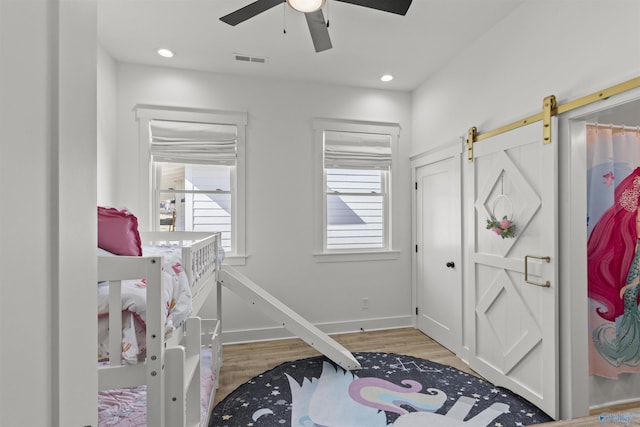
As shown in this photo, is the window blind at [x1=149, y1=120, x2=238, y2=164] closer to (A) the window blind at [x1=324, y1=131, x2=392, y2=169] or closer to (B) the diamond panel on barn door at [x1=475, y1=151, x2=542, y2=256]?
(A) the window blind at [x1=324, y1=131, x2=392, y2=169]

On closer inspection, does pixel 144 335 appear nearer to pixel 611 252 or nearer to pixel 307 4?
pixel 307 4

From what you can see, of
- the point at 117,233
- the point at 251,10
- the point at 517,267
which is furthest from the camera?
the point at 517,267

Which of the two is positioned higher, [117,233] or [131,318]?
[117,233]

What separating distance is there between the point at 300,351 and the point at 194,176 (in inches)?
84.9

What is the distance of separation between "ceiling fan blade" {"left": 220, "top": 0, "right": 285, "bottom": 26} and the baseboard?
2946mm

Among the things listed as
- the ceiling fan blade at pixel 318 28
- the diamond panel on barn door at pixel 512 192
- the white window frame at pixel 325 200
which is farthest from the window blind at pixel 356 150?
the ceiling fan blade at pixel 318 28

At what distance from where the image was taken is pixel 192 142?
349cm

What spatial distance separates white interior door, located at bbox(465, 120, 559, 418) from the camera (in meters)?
2.20

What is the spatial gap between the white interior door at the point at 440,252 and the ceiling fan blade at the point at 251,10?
7.12 feet

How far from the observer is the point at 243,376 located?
279 cm

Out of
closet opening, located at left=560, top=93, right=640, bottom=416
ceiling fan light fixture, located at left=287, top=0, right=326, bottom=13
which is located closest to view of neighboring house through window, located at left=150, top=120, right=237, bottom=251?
ceiling fan light fixture, located at left=287, top=0, right=326, bottom=13

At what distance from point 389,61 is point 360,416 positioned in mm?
3143

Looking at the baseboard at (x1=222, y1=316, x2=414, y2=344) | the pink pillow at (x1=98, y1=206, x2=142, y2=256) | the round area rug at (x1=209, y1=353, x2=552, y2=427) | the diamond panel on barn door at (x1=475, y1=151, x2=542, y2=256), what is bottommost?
the round area rug at (x1=209, y1=353, x2=552, y2=427)

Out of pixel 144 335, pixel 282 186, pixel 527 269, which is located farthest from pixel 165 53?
pixel 527 269
